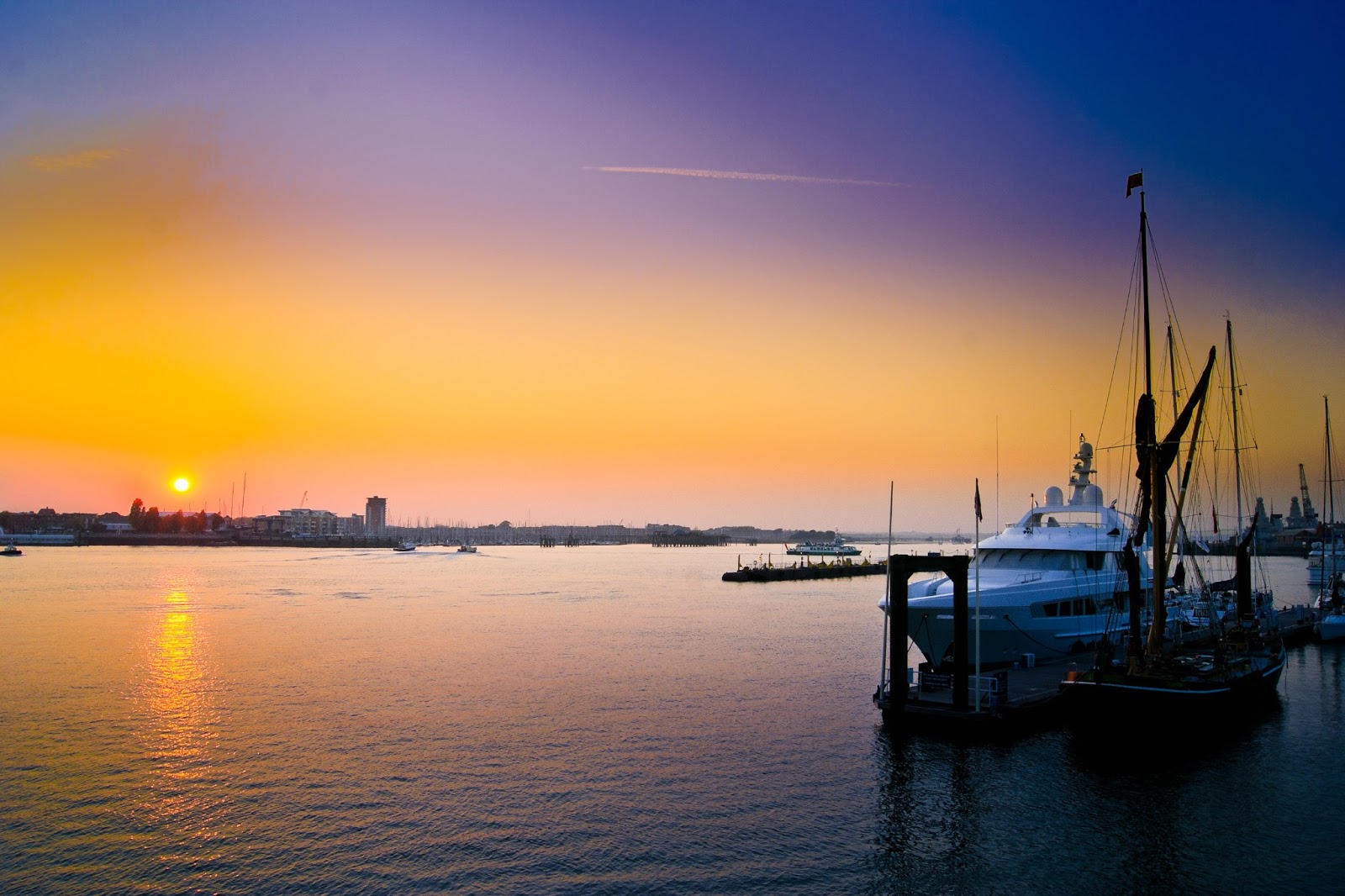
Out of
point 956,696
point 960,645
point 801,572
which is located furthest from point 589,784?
point 801,572

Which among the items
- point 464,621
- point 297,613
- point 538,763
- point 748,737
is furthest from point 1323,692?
point 297,613

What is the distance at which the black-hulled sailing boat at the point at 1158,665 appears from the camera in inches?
1325

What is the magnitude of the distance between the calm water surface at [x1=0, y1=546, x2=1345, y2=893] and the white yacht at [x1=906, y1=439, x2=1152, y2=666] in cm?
613

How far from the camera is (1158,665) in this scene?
3591 centimetres

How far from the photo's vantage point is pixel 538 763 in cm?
3128

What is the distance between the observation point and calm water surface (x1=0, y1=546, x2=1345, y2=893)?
22250mm

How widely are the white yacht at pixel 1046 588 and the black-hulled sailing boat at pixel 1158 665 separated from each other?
12.1 ft

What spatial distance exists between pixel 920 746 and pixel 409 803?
59.3 ft

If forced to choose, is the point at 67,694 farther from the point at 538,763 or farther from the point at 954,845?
the point at 954,845

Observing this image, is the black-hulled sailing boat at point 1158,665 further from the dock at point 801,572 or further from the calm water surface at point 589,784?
the dock at point 801,572

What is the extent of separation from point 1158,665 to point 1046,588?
10714 millimetres

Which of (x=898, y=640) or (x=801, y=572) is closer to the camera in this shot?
(x=898, y=640)

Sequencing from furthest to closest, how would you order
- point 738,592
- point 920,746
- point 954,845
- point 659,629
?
point 738,592
point 659,629
point 920,746
point 954,845

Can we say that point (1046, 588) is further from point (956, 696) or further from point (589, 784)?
point (589, 784)
